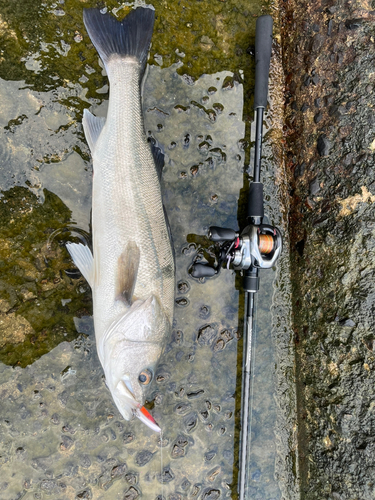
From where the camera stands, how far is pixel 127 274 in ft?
6.24

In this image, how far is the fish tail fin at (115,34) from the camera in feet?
7.00

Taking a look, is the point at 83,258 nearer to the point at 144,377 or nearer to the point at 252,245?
the point at 144,377

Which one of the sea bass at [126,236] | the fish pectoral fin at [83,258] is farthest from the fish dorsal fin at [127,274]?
the fish pectoral fin at [83,258]

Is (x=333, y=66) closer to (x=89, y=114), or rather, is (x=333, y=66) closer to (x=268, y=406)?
(x=89, y=114)

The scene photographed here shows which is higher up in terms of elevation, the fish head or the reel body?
the reel body

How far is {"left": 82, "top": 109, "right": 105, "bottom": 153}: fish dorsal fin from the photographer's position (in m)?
2.11

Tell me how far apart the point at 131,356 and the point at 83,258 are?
0.70 metres

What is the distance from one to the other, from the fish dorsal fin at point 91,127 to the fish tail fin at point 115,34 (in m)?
0.36

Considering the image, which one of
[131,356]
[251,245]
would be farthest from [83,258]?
[251,245]

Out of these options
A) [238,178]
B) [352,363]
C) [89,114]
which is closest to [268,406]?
[352,363]

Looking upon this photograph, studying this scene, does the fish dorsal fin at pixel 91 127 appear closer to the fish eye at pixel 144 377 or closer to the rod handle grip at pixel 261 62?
the rod handle grip at pixel 261 62

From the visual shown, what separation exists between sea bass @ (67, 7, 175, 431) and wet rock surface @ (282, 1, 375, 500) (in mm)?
1036

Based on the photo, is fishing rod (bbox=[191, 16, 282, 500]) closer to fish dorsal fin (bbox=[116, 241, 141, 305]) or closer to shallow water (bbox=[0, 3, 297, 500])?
shallow water (bbox=[0, 3, 297, 500])

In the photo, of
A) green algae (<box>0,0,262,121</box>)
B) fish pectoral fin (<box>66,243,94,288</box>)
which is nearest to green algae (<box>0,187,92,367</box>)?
fish pectoral fin (<box>66,243,94,288</box>)
